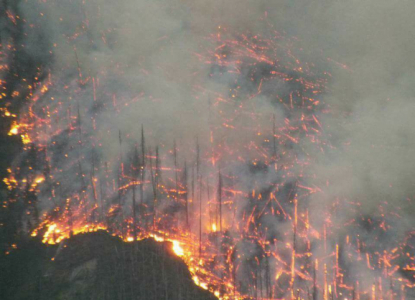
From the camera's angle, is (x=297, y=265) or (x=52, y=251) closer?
(x=52, y=251)

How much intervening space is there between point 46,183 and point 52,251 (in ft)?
45.5

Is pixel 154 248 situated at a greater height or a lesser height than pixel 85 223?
lesser

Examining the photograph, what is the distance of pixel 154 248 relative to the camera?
5138 cm

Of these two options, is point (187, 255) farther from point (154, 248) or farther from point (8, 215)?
point (8, 215)

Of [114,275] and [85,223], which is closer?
→ [114,275]

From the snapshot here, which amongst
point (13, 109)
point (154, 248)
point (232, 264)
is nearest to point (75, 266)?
point (154, 248)

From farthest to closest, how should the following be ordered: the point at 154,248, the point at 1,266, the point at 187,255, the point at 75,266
→ the point at 187,255
the point at 154,248
the point at 75,266
the point at 1,266

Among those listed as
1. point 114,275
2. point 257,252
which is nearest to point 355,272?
point 257,252

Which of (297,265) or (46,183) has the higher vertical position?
(46,183)

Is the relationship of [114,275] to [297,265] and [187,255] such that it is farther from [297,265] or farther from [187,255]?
[297,265]

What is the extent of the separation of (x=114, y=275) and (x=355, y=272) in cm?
9090

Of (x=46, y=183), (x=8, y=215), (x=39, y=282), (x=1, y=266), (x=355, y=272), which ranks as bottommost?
(x=355, y=272)

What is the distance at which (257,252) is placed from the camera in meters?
110

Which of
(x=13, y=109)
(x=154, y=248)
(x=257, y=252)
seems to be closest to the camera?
(x=13, y=109)
